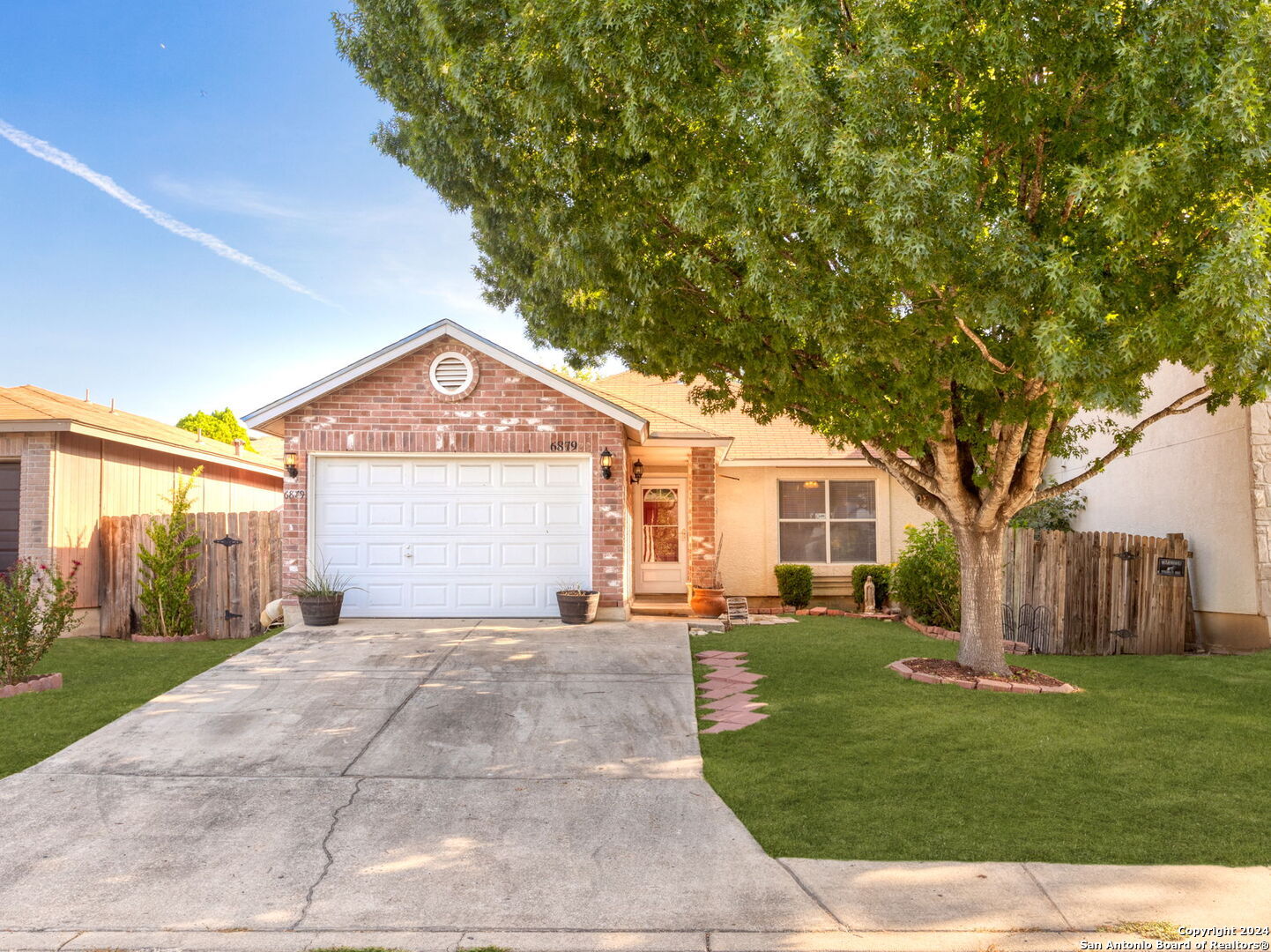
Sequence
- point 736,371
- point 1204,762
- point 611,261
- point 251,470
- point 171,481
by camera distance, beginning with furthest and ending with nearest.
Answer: point 251,470
point 171,481
point 736,371
point 611,261
point 1204,762

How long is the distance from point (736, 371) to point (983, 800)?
4.89m

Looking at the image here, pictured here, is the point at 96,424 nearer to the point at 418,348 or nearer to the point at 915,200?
the point at 418,348

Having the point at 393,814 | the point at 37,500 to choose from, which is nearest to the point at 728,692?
the point at 393,814

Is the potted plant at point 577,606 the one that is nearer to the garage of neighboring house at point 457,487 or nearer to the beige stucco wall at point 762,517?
the garage of neighboring house at point 457,487

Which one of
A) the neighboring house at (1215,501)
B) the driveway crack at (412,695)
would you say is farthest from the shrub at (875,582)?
the driveway crack at (412,695)

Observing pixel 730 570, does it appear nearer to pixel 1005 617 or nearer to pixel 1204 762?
pixel 1005 617

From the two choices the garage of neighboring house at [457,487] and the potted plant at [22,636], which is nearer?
the potted plant at [22,636]

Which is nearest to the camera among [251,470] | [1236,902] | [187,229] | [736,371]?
[1236,902]

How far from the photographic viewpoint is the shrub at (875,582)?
1516 cm

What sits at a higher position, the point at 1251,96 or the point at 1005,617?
the point at 1251,96

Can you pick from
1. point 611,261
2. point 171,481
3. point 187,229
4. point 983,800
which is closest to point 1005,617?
point 983,800

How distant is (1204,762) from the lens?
5.95 meters

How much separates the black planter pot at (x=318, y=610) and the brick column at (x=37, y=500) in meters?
4.18

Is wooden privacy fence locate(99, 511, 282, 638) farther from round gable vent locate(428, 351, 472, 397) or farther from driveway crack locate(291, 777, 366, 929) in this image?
driveway crack locate(291, 777, 366, 929)
